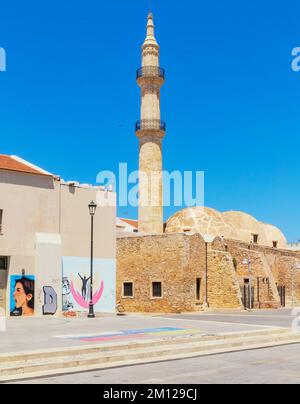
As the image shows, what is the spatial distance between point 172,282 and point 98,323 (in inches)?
685

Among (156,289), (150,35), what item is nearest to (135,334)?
(156,289)

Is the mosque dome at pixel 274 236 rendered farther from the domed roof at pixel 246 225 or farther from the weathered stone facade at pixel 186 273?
the weathered stone facade at pixel 186 273

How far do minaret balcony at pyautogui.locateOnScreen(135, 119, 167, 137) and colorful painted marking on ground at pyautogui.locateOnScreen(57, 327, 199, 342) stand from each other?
97.1 ft

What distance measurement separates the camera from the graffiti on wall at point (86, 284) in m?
27.9

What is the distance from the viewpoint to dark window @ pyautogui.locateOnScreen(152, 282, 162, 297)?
3888cm

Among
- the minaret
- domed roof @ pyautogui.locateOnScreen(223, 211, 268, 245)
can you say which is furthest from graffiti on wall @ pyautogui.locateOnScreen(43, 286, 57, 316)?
domed roof @ pyautogui.locateOnScreen(223, 211, 268, 245)

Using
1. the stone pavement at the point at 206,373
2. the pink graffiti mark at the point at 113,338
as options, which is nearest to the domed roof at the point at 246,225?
the pink graffiti mark at the point at 113,338

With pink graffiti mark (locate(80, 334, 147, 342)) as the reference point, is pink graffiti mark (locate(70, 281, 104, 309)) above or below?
above

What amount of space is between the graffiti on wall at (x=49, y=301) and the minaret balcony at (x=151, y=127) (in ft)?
74.7

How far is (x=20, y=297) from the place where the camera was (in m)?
25.7

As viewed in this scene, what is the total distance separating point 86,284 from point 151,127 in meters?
20.8

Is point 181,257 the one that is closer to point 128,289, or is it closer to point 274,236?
point 128,289

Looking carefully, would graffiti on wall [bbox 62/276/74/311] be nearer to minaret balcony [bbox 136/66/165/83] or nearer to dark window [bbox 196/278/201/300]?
dark window [bbox 196/278/201/300]

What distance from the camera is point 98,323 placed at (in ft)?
68.8
